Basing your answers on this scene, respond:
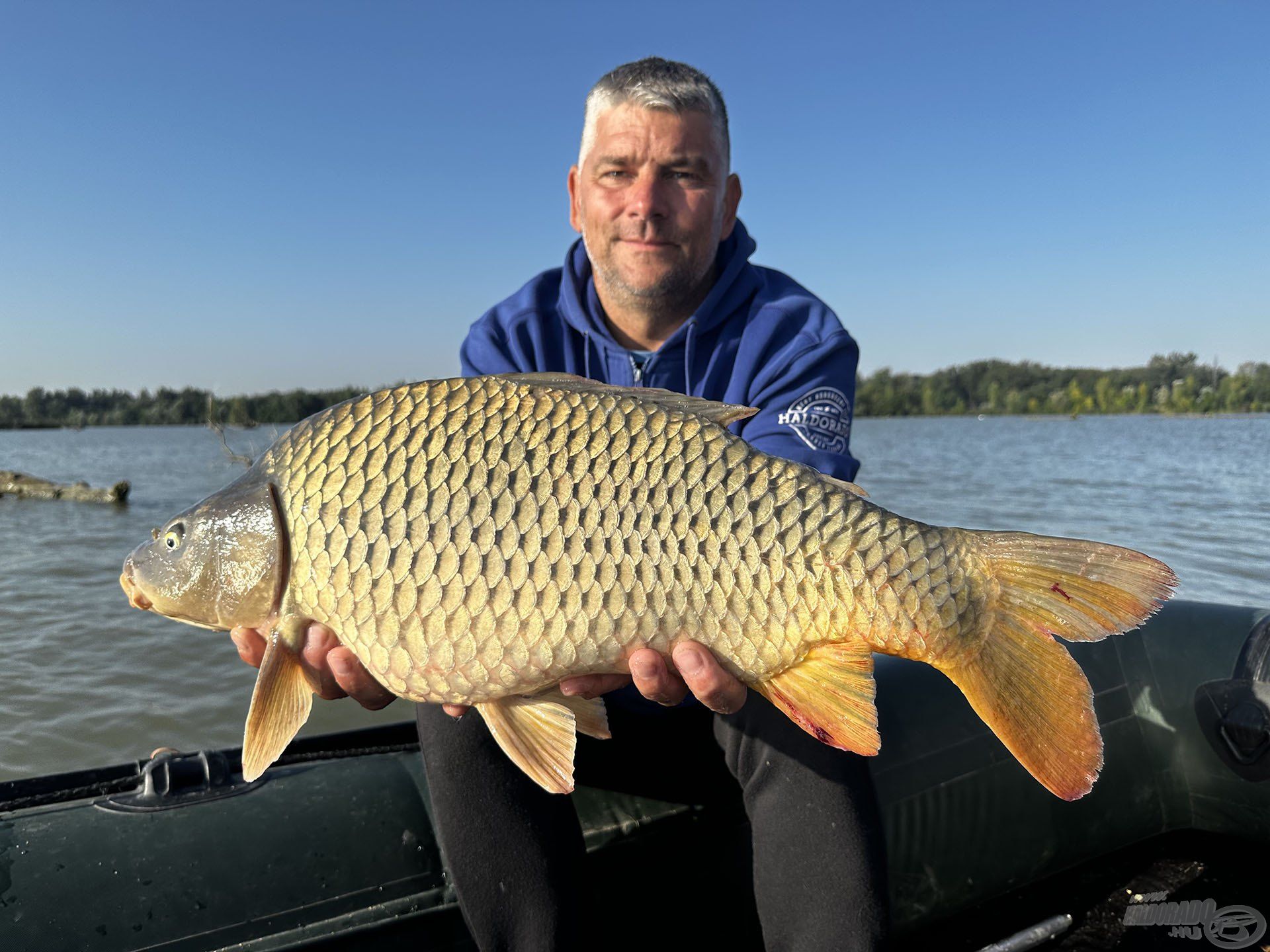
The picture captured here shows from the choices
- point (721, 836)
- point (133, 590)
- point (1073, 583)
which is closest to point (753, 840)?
point (721, 836)

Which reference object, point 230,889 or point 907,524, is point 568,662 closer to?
point 907,524

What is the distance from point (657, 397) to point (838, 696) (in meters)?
0.54

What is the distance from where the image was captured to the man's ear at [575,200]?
7.28ft

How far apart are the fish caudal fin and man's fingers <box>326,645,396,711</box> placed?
20 centimetres

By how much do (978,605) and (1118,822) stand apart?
138cm

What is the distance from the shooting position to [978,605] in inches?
47.9

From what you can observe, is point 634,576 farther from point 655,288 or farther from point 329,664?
point 655,288

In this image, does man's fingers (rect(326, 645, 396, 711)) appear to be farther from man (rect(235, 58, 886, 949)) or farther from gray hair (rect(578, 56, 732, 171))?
gray hair (rect(578, 56, 732, 171))

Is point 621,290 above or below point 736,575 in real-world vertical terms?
above

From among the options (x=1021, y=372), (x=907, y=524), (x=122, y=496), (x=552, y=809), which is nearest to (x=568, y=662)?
(x=552, y=809)

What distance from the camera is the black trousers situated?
1.35 m

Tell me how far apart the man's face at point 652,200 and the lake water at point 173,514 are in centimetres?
91

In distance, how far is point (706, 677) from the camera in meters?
1.26

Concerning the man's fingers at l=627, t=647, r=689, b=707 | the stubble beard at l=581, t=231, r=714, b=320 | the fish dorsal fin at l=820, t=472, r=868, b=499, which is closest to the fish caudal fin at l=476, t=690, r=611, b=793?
the man's fingers at l=627, t=647, r=689, b=707
